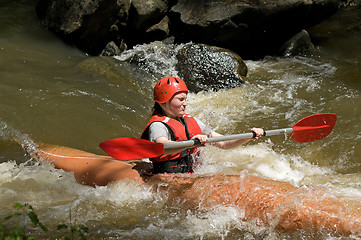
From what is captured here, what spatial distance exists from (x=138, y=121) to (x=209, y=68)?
2.05 meters

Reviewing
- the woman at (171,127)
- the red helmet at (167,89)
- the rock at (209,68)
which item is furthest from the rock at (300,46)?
the red helmet at (167,89)

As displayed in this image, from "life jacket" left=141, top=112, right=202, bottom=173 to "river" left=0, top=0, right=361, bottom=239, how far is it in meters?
0.24

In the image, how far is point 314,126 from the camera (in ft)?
13.1

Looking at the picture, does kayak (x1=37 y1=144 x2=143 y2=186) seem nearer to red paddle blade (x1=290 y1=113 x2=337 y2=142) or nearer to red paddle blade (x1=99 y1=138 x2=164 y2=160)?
red paddle blade (x1=99 y1=138 x2=164 y2=160)

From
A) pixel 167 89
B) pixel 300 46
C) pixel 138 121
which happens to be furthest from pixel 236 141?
pixel 300 46

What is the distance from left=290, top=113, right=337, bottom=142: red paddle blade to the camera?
12.8ft

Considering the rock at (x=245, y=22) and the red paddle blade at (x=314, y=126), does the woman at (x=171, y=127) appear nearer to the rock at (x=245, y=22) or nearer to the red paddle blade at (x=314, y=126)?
the red paddle blade at (x=314, y=126)

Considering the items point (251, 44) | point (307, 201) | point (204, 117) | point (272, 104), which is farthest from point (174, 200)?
point (251, 44)

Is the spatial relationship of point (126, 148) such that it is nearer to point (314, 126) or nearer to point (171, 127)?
point (171, 127)

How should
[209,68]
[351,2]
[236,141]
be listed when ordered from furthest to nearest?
[351,2]
[209,68]
[236,141]

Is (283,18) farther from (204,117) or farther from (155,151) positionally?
(155,151)

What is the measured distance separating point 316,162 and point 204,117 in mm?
1921

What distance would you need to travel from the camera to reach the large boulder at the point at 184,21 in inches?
297

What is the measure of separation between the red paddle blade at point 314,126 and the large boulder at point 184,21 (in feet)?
14.1
